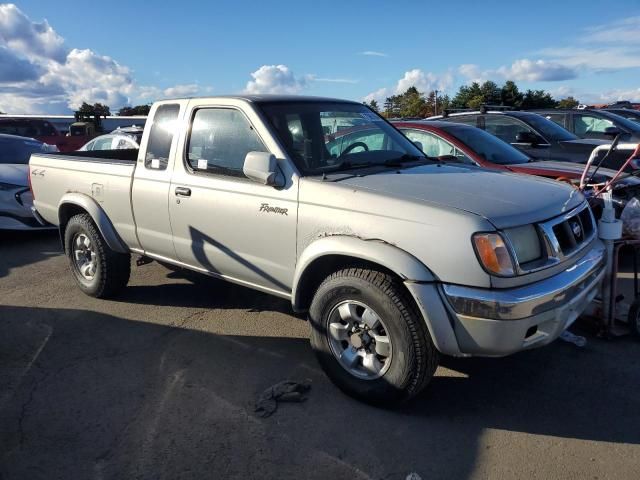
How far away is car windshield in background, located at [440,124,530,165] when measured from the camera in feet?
21.1

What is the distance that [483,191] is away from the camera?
3293 mm

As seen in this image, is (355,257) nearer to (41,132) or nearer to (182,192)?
(182,192)

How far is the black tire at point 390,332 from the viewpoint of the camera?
120 inches

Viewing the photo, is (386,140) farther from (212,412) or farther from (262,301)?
(212,412)

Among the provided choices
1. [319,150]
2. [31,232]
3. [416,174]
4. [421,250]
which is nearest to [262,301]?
[319,150]

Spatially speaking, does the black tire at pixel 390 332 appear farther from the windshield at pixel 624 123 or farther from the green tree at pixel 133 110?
the green tree at pixel 133 110

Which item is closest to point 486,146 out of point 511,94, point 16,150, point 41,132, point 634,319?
point 634,319

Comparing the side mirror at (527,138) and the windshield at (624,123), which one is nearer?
the side mirror at (527,138)

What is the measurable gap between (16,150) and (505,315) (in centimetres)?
910

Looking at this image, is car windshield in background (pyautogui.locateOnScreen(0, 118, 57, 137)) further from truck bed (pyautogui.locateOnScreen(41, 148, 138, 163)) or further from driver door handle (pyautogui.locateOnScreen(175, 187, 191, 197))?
driver door handle (pyautogui.locateOnScreen(175, 187, 191, 197))

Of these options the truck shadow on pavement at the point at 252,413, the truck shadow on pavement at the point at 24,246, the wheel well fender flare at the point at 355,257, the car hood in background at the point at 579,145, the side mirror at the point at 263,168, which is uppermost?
the car hood in background at the point at 579,145

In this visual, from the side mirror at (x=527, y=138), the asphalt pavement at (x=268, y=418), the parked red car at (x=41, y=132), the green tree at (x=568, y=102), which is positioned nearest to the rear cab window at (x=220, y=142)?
the asphalt pavement at (x=268, y=418)

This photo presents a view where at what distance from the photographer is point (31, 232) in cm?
895

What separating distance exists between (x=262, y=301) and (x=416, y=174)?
2.28 m
